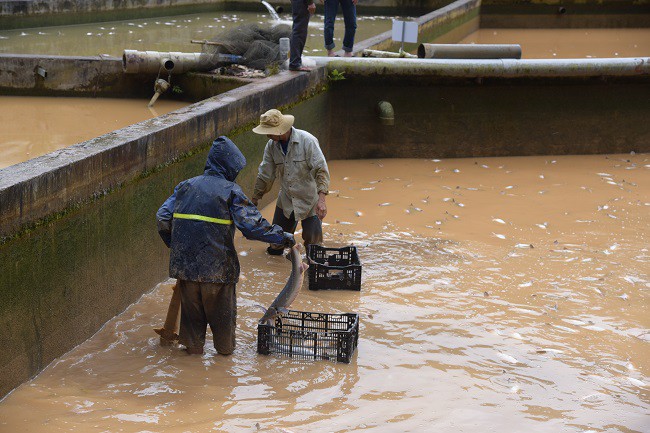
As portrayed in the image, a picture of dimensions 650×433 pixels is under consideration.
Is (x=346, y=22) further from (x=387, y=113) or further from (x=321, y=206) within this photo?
(x=321, y=206)

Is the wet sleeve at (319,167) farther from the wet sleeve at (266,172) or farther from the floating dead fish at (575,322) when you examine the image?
the floating dead fish at (575,322)

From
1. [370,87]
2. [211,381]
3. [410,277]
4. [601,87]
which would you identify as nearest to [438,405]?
[211,381]

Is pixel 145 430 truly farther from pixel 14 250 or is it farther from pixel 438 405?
pixel 438 405

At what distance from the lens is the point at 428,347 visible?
7000 millimetres

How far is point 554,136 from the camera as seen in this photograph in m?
13.5

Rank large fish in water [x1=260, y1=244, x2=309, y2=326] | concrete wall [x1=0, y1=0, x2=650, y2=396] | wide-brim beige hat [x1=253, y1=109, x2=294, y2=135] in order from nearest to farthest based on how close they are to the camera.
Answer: concrete wall [x1=0, y1=0, x2=650, y2=396] < large fish in water [x1=260, y1=244, x2=309, y2=326] < wide-brim beige hat [x1=253, y1=109, x2=294, y2=135]

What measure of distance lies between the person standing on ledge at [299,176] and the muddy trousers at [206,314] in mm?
1887

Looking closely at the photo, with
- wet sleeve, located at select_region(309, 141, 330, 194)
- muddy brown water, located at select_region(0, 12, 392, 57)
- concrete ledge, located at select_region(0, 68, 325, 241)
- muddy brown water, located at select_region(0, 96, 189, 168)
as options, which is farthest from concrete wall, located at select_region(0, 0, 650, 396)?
muddy brown water, located at select_region(0, 12, 392, 57)

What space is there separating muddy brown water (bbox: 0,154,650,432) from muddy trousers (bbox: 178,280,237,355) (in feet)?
0.36

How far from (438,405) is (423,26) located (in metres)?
14.0

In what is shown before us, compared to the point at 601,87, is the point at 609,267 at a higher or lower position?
lower

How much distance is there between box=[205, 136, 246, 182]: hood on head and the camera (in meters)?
6.45

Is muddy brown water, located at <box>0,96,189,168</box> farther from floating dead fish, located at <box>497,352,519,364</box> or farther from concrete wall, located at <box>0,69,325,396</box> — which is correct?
floating dead fish, located at <box>497,352,519,364</box>

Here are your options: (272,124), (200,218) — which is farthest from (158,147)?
(200,218)
